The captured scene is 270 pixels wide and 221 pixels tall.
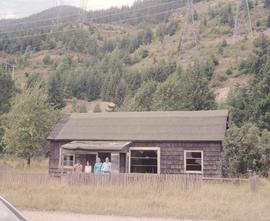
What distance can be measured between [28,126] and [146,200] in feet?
78.9

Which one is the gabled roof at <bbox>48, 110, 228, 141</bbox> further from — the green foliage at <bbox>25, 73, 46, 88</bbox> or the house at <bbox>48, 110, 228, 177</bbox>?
the green foliage at <bbox>25, 73, 46, 88</bbox>

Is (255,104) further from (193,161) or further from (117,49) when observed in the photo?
(117,49)

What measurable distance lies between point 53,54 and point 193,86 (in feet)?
396

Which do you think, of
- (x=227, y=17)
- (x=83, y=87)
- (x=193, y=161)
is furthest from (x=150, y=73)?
(x=193, y=161)

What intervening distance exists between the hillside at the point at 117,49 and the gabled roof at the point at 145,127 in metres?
67.3

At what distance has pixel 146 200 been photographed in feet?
52.5

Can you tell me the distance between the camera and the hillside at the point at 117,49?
122 meters

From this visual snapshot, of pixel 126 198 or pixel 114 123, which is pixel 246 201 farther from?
pixel 114 123

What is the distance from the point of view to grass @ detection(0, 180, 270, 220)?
13.6 meters

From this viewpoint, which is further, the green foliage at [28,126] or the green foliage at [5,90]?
the green foliage at [5,90]

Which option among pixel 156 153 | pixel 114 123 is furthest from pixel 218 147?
pixel 114 123

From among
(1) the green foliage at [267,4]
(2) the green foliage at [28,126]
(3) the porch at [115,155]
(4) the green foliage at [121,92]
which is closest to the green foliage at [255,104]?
(3) the porch at [115,155]

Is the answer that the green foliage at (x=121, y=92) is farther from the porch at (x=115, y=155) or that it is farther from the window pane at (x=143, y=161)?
the window pane at (x=143, y=161)

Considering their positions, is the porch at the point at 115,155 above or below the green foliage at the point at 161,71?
below
